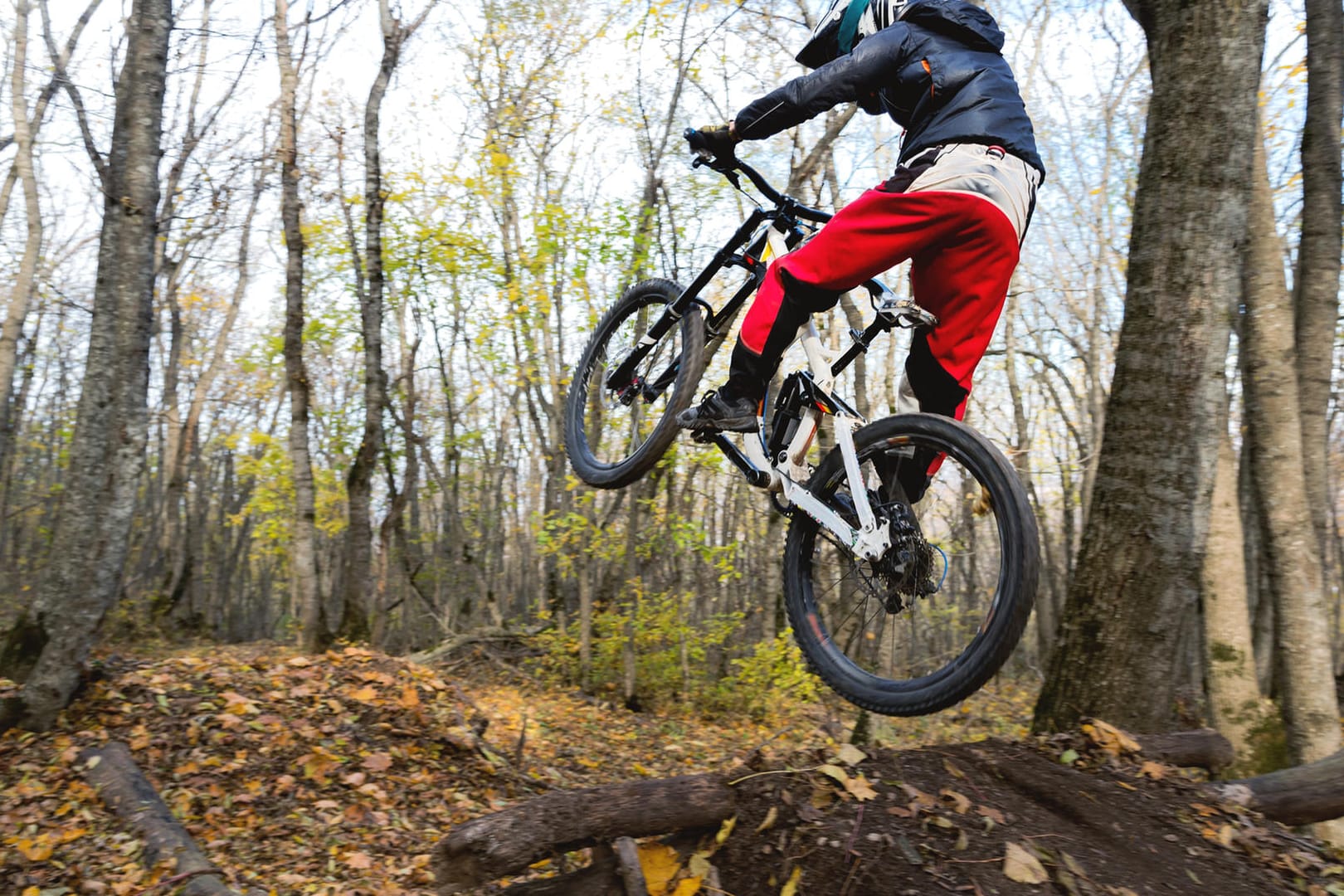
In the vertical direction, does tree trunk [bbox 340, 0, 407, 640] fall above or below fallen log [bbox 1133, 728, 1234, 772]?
above

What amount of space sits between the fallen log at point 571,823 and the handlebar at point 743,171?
2.21 m

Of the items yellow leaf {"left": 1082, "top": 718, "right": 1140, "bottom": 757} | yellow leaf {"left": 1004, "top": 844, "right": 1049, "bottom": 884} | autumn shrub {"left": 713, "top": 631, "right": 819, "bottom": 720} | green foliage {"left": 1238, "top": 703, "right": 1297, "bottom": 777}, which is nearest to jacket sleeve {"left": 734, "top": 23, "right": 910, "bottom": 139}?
yellow leaf {"left": 1004, "top": 844, "right": 1049, "bottom": 884}

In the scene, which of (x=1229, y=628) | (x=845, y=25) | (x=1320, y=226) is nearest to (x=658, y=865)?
(x=845, y=25)

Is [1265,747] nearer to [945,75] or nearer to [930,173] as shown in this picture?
[930,173]

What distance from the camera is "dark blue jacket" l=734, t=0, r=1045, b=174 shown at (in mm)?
2605

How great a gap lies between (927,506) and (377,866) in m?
4.28

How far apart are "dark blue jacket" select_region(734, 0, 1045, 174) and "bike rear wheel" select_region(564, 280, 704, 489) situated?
1.26 m

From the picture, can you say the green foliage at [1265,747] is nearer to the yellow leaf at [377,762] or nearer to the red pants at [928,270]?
the red pants at [928,270]

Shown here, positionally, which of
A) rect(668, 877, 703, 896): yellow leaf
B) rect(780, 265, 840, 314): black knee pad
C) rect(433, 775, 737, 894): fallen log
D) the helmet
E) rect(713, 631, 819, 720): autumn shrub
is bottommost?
rect(713, 631, 819, 720): autumn shrub

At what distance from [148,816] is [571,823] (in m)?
3.34

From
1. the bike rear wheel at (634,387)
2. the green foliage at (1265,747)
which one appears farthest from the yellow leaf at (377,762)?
the green foliage at (1265,747)

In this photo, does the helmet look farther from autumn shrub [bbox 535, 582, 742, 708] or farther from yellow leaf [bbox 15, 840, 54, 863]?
autumn shrub [bbox 535, 582, 742, 708]

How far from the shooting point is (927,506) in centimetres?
340

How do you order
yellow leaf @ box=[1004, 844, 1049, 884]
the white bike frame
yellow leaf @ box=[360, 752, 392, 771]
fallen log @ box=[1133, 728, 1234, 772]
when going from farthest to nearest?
yellow leaf @ box=[360, 752, 392, 771] → fallen log @ box=[1133, 728, 1234, 772] → the white bike frame → yellow leaf @ box=[1004, 844, 1049, 884]
